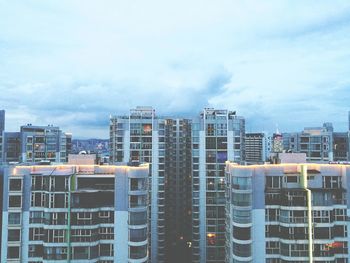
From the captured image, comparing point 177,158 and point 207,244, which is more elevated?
point 177,158

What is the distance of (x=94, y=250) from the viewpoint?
126 feet

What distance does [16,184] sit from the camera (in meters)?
40.1

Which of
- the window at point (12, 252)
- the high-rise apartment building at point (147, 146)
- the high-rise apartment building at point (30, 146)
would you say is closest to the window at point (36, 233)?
the window at point (12, 252)

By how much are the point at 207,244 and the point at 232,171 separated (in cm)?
3150

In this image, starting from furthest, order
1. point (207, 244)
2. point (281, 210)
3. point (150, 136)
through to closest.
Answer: point (150, 136) < point (207, 244) < point (281, 210)

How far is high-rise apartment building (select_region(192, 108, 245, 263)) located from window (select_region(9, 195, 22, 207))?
36087 mm

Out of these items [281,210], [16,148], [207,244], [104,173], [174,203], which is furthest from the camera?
[16,148]

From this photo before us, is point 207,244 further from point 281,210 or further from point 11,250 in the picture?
point 11,250

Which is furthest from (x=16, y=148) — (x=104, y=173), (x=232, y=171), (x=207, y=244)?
(x=232, y=171)

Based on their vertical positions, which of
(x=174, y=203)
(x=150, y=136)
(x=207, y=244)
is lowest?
(x=207, y=244)

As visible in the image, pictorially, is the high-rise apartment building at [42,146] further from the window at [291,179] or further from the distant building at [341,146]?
the window at [291,179]

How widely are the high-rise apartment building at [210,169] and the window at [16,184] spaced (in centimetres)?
3605

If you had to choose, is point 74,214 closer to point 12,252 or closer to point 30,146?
point 12,252

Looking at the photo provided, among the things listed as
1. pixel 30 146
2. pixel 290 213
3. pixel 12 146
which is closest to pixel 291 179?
pixel 290 213
